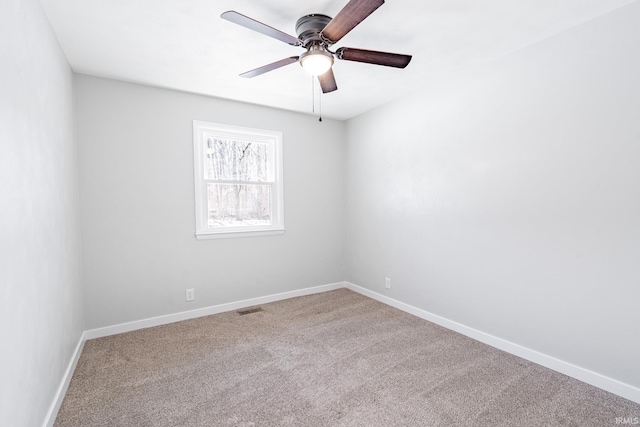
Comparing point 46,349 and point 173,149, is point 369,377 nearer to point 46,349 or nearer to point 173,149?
point 46,349

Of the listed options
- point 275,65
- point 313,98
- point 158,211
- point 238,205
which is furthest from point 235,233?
point 275,65

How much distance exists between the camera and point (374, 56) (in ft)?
6.34

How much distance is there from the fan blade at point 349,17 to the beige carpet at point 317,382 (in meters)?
2.27

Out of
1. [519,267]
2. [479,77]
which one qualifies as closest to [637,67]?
[479,77]

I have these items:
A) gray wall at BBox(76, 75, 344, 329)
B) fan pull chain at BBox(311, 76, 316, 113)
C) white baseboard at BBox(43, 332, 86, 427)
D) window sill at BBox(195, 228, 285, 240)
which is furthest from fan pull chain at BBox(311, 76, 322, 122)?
white baseboard at BBox(43, 332, 86, 427)

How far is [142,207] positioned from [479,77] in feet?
11.4

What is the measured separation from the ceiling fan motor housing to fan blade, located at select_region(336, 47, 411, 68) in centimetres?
18

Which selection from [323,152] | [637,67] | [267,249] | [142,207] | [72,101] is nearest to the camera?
[637,67]

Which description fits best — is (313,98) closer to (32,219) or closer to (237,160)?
(237,160)

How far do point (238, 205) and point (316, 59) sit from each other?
225cm

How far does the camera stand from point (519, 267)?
245cm

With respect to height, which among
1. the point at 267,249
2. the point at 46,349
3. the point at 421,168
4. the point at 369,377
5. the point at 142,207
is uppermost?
the point at 421,168

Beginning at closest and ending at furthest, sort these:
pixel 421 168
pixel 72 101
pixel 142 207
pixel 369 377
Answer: pixel 369 377
pixel 72 101
pixel 142 207
pixel 421 168

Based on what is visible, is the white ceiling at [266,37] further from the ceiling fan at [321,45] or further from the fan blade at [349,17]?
the fan blade at [349,17]
